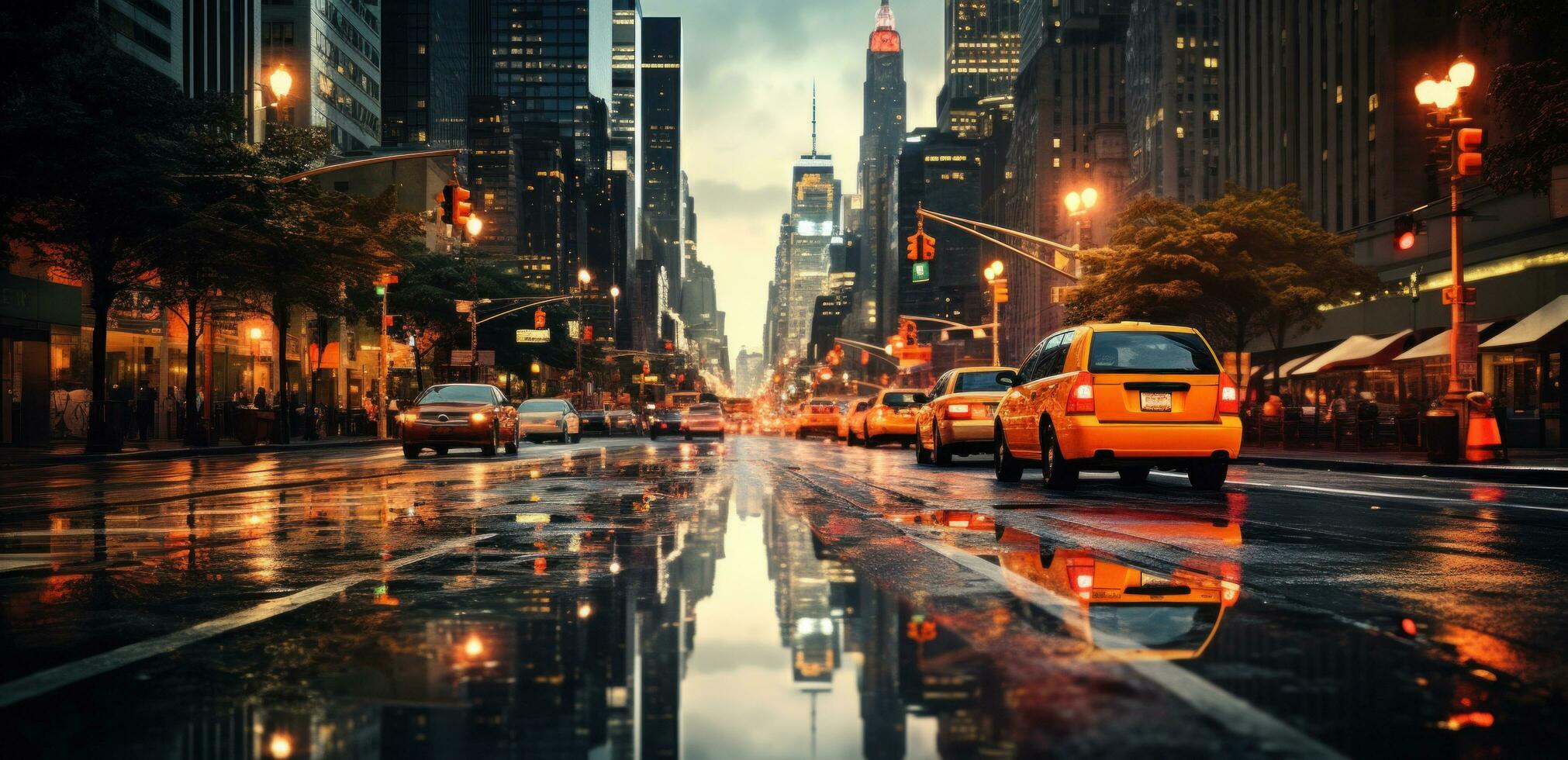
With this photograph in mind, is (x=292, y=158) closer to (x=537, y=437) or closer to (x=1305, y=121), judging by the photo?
(x=537, y=437)

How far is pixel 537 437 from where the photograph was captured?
1746 inches

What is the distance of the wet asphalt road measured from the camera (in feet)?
12.5

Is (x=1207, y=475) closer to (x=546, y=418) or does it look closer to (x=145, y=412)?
(x=546, y=418)

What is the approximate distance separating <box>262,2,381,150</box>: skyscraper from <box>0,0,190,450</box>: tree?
41.0 m

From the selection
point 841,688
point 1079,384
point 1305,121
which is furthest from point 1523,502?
point 1305,121

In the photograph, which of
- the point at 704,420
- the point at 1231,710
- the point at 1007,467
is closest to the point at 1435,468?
the point at 1007,467

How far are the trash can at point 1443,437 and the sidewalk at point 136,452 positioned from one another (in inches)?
1068

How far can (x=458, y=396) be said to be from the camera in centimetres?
2906

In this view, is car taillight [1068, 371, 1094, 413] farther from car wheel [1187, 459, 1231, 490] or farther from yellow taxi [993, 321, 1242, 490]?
car wheel [1187, 459, 1231, 490]

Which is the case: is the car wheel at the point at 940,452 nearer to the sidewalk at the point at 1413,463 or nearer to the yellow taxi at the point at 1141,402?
the sidewalk at the point at 1413,463

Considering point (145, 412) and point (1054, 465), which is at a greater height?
point (145, 412)

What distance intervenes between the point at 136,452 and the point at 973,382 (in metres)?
22.5

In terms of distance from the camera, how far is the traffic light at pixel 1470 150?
70.0 ft

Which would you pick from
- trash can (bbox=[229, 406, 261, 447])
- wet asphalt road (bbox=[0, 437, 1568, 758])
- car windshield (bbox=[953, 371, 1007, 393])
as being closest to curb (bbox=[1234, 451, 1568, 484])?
car windshield (bbox=[953, 371, 1007, 393])
